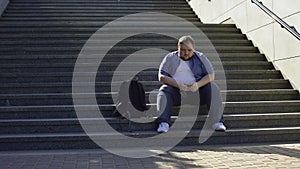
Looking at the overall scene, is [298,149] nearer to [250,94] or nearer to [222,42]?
[250,94]

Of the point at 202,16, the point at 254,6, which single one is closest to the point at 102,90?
the point at 254,6

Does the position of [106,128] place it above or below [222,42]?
below

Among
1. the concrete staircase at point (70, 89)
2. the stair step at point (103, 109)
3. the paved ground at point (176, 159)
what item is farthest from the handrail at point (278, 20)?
the paved ground at point (176, 159)

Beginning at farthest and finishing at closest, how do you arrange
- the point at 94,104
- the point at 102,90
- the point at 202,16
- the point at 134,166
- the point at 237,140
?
the point at 202,16, the point at 102,90, the point at 94,104, the point at 237,140, the point at 134,166

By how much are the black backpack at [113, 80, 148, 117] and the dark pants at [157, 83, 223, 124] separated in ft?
0.80

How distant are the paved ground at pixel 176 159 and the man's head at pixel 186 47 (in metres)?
1.38

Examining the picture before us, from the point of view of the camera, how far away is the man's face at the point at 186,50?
588 cm

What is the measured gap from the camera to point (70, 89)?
6488 millimetres

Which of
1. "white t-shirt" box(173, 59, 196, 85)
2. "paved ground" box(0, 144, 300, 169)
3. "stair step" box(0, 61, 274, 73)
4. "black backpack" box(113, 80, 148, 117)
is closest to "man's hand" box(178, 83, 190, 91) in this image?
"white t-shirt" box(173, 59, 196, 85)

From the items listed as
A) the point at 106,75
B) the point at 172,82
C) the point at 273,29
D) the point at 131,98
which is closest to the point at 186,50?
→ the point at 172,82

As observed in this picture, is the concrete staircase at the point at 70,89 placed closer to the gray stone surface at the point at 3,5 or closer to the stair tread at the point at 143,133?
the stair tread at the point at 143,133

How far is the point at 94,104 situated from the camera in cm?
612

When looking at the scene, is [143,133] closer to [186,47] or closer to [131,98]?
[131,98]

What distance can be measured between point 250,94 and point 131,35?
117 inches
